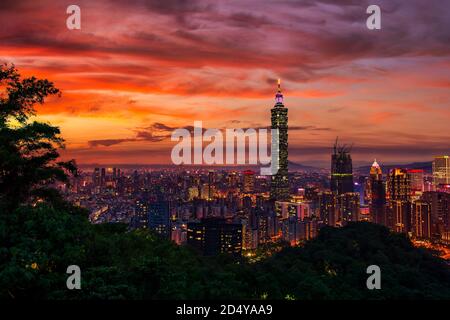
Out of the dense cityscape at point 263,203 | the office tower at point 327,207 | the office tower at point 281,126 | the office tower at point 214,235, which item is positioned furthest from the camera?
the office tower at point 281,126

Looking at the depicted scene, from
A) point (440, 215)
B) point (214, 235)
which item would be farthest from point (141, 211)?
point (440, 215)

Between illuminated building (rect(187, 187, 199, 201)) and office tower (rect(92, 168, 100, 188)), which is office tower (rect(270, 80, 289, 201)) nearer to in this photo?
illuminated building (rect(187, 187, 199, 201))

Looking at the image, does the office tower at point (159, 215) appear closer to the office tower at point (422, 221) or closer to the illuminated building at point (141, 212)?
the illuminated building at point (141, 212)

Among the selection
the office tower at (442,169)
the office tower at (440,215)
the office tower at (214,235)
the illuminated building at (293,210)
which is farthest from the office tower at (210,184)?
the office tower at (442,169)

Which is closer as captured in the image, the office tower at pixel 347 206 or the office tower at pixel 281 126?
the office tower at pixel 347 206
